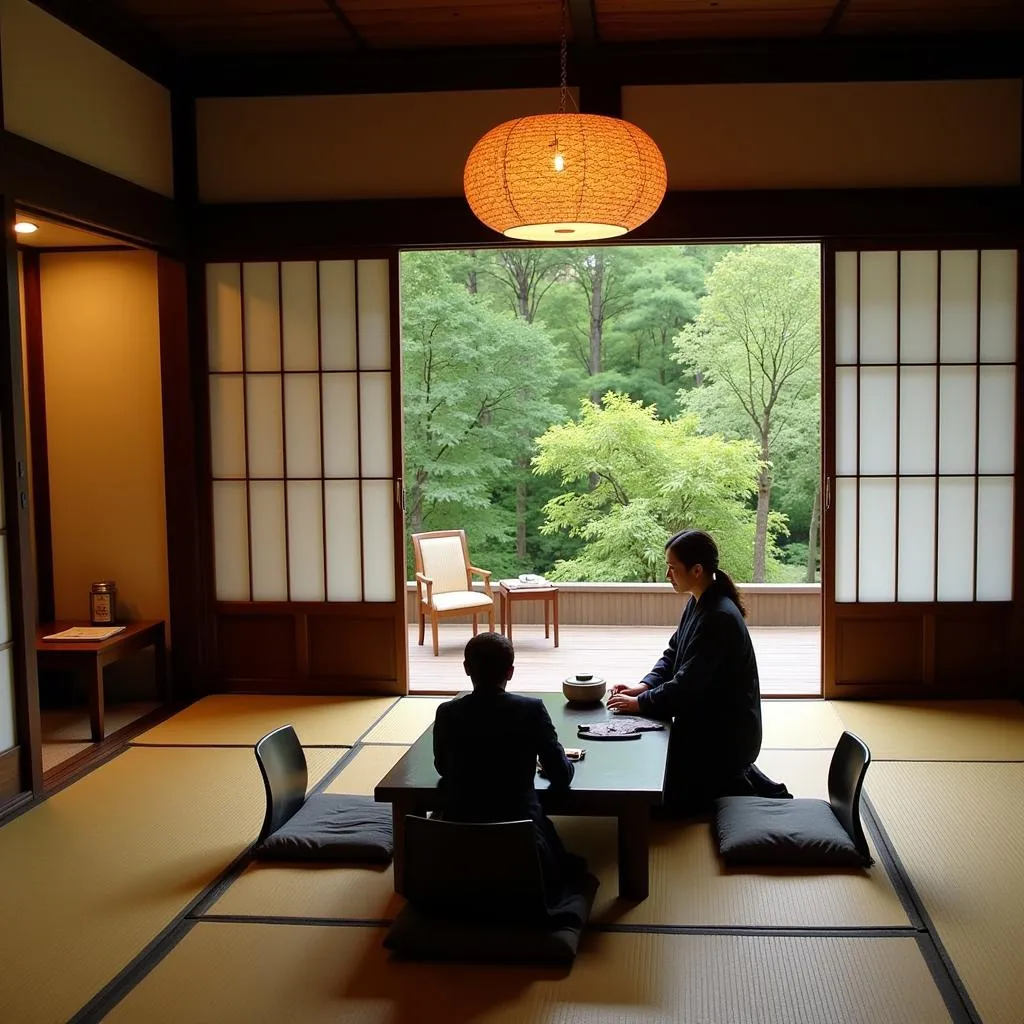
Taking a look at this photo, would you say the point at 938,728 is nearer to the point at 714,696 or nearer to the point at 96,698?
the point at 714,696

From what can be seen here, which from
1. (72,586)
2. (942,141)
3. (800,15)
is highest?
(800,15)

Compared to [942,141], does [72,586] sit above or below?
below

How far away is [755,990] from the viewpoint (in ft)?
8.95

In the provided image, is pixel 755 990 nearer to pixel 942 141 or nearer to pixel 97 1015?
pixel 97 1015

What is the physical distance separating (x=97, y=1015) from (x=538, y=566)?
985 cm

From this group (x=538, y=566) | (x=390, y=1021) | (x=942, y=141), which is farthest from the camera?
(x=538, y=566)

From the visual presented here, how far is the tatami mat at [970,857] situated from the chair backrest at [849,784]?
0.64 feet

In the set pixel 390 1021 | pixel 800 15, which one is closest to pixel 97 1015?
pixel 390 1021

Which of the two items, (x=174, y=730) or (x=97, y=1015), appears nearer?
(x=97, y=1015)

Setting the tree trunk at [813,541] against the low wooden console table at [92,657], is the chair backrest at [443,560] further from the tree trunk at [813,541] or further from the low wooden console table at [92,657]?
the tree trunk at [813,541]

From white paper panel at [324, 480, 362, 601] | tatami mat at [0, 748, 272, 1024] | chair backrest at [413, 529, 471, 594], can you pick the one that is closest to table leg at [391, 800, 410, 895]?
tatami mat at [0, 748, 272, 1024]

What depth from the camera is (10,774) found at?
4.20 meters

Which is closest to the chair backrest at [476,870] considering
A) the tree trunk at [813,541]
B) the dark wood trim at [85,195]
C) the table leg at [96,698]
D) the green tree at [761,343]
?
the table leg at [96,698]

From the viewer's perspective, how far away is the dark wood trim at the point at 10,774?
4156 mm
